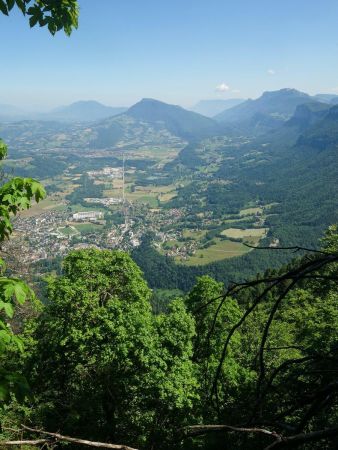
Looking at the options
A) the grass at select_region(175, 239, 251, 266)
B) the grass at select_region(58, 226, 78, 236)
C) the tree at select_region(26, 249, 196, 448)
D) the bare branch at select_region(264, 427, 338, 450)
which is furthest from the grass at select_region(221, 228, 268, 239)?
the bare branch at select_region(264, 427, 338, 450)

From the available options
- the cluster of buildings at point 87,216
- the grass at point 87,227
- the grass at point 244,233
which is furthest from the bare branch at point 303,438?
the cluster of buildings at point 87,216

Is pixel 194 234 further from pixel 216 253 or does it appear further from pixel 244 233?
pixel 216 253

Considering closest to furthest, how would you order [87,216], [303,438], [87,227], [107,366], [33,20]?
[303,438], [33,20], [107,366], [87,227], [87,216]

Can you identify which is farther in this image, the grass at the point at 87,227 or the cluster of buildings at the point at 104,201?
the cluster of buildings at the point at 104,201

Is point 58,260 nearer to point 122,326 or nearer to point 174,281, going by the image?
point 174,281

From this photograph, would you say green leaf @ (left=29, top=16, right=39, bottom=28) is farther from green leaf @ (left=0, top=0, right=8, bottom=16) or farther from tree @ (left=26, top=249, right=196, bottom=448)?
tree @ (left=26, top=249, right=196, bottom=448)

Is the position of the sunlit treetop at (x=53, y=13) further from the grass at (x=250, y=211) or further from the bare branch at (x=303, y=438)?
the grass at (x=250, y=211)

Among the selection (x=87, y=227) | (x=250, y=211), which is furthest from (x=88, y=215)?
(x=250, y=211)

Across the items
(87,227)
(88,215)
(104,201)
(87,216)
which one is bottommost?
(87,227)
